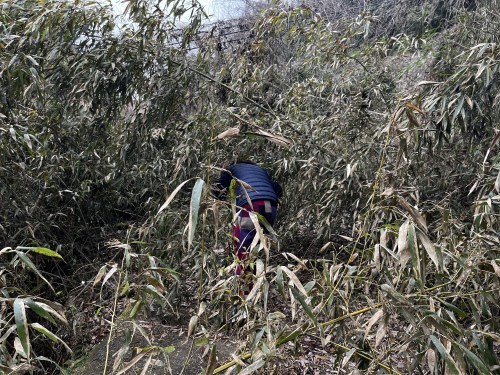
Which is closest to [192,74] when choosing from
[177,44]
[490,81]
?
[177,44]

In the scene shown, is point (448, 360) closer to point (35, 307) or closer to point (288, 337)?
point (288, 337)

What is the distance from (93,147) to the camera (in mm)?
3830

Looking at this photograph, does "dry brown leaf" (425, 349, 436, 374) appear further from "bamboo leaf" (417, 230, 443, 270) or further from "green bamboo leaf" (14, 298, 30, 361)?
"green bamboo leaf" (14, 298, 30, 361)

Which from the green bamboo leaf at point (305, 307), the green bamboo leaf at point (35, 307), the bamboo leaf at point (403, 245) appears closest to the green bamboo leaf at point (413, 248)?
the bamboo leaf at point (403, 245)

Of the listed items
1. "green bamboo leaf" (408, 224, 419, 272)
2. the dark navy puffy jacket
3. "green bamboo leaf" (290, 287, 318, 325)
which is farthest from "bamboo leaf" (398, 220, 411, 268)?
the dark navy puffy jacket

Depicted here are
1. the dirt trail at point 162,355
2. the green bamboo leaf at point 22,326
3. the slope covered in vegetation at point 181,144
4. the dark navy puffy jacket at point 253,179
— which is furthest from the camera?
the dark navy puffy jacket at point 253,179

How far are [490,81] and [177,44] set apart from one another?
2.09 metres

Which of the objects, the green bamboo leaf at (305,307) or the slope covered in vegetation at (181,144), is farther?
the slope covered in vegetation at (181,144)

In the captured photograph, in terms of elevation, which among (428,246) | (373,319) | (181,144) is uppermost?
(181,144)

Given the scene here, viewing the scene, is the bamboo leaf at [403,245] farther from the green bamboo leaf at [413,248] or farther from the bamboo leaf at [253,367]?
the bamboo leaf at [253,367]

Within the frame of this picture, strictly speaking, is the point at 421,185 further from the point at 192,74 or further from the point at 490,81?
the point at 192,74

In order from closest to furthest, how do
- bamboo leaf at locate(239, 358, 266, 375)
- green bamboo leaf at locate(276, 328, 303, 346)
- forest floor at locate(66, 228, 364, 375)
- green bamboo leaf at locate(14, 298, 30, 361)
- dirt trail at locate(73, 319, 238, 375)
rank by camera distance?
green bamboo leaf at locate(14, 298, 30, 361) < bamboo leaf at locate(239, 358, 266, 375) < green bamboo leaf at locate(276, 328, 303, 346) < forest floor at locate(66, 228, 364, 375) < dirt trail at locate(73, 319, 238, 375)

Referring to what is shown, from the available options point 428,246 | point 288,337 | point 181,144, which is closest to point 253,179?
point 181,144

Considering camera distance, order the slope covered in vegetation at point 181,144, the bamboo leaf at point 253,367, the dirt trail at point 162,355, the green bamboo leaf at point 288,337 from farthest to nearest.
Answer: the slope covered in vegetation at point 181,144 → the dirt trail at point 162,355 → the green bamboo leaf at point 288,337 → the bamboo leaf at point 253,367
